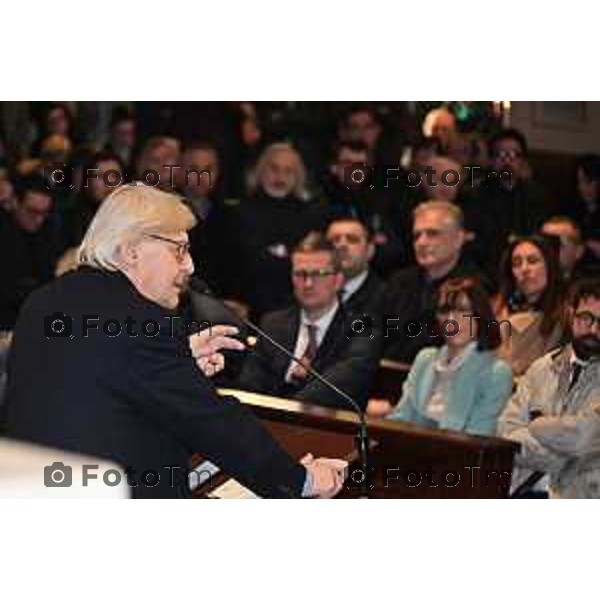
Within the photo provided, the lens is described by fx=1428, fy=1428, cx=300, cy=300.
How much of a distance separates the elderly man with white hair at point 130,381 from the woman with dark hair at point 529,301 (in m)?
1.27

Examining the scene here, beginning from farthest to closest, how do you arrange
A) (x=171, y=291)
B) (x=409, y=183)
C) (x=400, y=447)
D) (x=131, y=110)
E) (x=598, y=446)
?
1. (x=131, y=110)
2. (x=409, y=183)
3. (x=598, y=446)
4. (x=400, y=447)
5. (x=171, y=291)

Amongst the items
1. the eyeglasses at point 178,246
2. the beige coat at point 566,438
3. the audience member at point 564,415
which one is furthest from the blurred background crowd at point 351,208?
the eyeglasses at point 178,246

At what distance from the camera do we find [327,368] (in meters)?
3.47

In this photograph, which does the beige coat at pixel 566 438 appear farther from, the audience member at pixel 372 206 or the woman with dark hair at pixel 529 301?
the audience member at pixel 372 206

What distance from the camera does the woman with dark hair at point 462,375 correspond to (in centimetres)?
332

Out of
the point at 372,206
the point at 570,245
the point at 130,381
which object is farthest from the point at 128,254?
the point at 372,206

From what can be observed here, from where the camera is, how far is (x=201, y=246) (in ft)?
14.9

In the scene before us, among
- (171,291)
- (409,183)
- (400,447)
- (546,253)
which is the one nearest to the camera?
(171,291)

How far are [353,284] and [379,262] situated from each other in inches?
Answer: 29.4

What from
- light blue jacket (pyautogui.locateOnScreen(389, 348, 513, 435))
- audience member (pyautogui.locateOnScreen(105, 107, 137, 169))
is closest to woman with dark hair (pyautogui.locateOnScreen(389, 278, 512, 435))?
light blue jacket (pyautogui.locateOnScreen(389, 348, 513, 435))

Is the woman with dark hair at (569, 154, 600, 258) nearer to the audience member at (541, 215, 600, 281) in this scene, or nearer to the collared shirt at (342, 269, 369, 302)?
the audience member at (541, 215, 600, 281)
